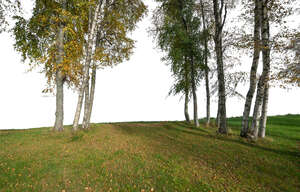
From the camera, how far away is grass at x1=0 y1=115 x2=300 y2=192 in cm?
577

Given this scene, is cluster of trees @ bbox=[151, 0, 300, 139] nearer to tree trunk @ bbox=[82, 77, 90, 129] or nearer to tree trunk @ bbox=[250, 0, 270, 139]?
tree trunk @ bbox=[250, 0, 270, 139]

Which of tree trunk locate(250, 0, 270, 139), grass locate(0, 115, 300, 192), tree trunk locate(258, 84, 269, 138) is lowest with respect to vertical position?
grass locate(0, 115, 300, 192)

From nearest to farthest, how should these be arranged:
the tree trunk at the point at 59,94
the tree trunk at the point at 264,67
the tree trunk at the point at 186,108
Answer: the tree trunk at the point at 264,67 → the tree trunk at the point at 59,94 → the tree trunk at the point at 186,108

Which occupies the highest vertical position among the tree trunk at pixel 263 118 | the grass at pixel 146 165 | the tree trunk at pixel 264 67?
the tree trunk at pixel 264 67

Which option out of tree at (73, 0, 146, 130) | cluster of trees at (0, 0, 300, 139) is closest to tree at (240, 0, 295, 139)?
cluster of trees at (0, 0, 300, 139)

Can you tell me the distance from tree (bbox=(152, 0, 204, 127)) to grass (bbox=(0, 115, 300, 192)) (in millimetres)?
6979

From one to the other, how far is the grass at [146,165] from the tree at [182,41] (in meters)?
6.98

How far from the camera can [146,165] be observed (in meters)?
7.02

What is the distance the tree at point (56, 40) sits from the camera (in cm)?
1224

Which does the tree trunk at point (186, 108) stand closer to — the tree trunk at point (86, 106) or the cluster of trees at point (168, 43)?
the cluster of trees at point (168, 43)

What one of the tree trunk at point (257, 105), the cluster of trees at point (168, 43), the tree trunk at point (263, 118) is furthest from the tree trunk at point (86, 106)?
the tree trunk at point (263, 118)

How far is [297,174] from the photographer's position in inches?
276

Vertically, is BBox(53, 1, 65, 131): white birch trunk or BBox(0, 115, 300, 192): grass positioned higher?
BBox(53, 1, 65, 131): white birch trunk

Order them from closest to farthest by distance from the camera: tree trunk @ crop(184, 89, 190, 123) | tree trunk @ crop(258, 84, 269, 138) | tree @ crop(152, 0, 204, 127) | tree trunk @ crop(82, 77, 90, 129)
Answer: tree trunk @ crop(258, 84, 269, 138), tree trunk @ crop(82, 77, 90, 129), tree @ crop(152, 0, 204, 127), tree trunk @ crop(184, 89, 190, 123)
